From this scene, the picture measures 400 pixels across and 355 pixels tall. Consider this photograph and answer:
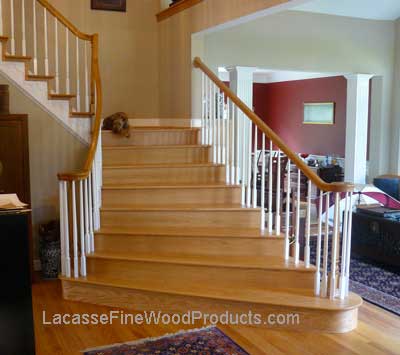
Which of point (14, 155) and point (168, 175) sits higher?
point (14, 155)

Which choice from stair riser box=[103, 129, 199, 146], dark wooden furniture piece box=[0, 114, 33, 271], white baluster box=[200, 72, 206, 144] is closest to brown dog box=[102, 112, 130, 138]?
stair riser box=[103, 129, 199, 146]

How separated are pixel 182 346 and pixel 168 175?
2.14m

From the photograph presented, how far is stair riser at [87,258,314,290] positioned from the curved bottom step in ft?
0.40

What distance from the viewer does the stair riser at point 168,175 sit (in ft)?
16.5

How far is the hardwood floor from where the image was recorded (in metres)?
3.26

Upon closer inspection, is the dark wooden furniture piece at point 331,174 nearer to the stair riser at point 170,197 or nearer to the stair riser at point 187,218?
the stair riser at point 170,197

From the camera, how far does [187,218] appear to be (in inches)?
176

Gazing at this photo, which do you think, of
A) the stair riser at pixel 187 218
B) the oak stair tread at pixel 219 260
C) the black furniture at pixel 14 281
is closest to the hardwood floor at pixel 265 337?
the oak stair tread at pixel 219 260

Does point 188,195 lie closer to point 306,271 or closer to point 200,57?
point 306,271

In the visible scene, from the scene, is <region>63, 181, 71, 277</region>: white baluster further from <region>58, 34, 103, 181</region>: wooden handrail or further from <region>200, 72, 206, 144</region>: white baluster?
<region>200, 72, 206, 144</region>: white baluster

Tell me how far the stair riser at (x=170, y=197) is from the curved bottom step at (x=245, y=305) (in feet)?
3.10

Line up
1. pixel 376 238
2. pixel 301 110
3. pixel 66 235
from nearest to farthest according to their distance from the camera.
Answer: pixel 66 235 < pixel 376 238 < pixel 301 110

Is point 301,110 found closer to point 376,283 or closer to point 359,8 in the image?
point 359,8

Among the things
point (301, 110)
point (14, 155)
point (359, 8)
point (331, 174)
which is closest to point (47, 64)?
point (14, 155)
